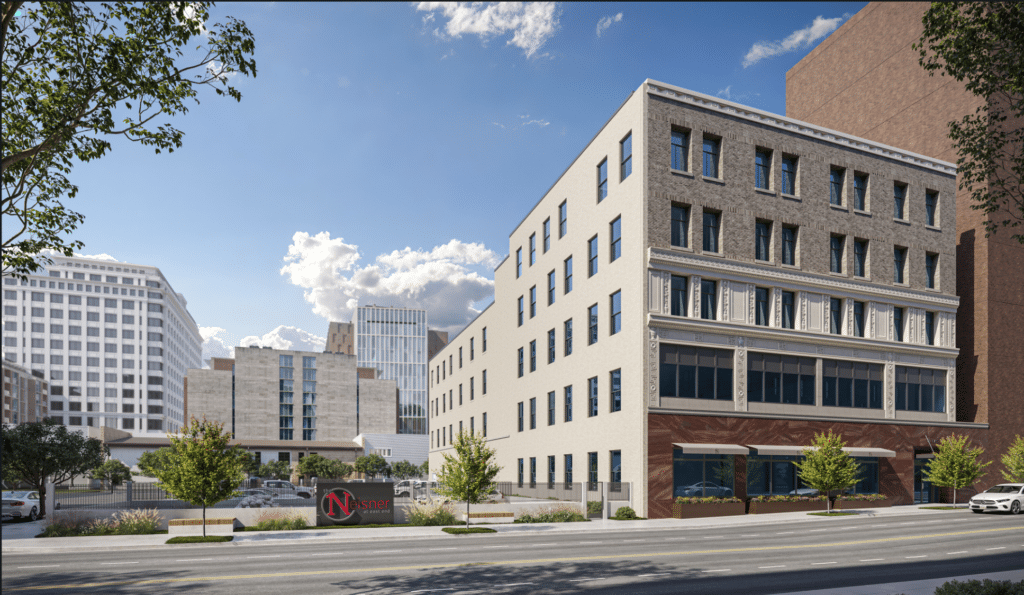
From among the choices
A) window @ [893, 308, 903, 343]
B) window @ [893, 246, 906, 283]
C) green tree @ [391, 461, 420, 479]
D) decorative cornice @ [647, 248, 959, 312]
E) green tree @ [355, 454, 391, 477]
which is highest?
window @ [893, 246, 906, 283]

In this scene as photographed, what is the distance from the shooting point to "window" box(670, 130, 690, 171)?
3756 cm

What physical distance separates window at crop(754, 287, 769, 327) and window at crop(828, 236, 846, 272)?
17.7 ft

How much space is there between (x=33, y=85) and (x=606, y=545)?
20538mm

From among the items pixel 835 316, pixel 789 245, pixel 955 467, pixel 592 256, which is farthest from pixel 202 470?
pixel 955 467

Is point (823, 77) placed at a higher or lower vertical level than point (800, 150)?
higher

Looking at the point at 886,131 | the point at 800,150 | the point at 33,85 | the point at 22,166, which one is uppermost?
the point at 886,131

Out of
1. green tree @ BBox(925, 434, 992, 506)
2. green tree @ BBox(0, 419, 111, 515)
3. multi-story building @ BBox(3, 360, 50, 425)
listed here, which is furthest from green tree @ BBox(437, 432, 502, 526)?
multi-story building @ BBox(3, 360, 50, 425)

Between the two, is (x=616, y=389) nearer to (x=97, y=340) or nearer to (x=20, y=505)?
(x=20, y=505)

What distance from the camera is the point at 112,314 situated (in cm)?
16738

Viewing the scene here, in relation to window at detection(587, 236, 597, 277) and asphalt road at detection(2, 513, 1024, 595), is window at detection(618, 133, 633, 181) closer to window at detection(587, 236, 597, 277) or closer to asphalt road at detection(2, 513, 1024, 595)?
window at detection(587, 236, 597, 277)

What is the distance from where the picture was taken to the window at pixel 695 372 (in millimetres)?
35719

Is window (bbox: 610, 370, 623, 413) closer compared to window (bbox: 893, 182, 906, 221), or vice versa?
window (bbox: 610, 370, 623, 413)

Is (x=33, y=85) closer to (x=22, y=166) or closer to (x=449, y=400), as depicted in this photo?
(x=22, y=166)

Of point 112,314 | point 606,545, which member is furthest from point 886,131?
point 112,314
